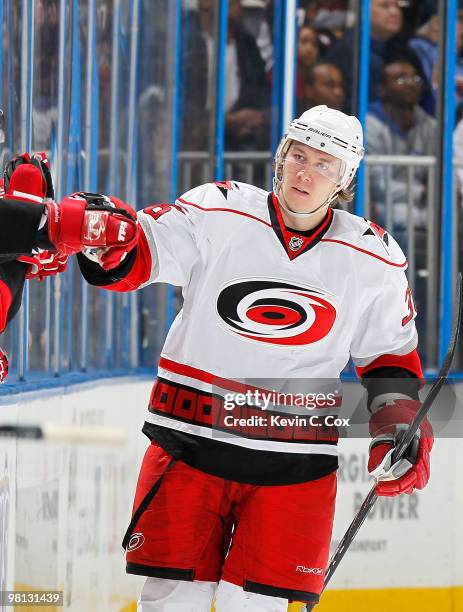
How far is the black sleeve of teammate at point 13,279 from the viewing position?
5.16 ft

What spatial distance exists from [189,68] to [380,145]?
81 centimetres

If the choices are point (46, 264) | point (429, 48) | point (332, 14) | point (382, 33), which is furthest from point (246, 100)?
point (46, 264)

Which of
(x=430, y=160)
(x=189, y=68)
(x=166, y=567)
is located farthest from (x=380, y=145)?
(x=166, y=567)

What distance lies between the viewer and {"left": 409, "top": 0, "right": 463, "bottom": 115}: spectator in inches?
182

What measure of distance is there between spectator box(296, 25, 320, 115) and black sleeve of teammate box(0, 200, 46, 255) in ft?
9.33

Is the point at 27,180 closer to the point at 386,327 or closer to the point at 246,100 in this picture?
the point at 386,327

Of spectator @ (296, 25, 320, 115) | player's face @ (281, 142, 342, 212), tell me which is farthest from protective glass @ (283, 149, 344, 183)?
spectator @ (296, 25, 320, 115)

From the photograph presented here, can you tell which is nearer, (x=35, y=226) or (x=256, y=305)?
(x=35, y=226)

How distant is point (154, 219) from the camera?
2.05m

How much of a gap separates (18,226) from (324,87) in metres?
3.00

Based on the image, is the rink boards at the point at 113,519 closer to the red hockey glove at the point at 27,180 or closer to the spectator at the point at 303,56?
the red hockey glove at the point at 27,180

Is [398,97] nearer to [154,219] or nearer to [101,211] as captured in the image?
[154,219]

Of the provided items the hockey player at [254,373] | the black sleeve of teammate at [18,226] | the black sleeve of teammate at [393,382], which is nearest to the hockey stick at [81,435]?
the black sleeve of teammate at [18,226]

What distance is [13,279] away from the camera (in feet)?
5.21
